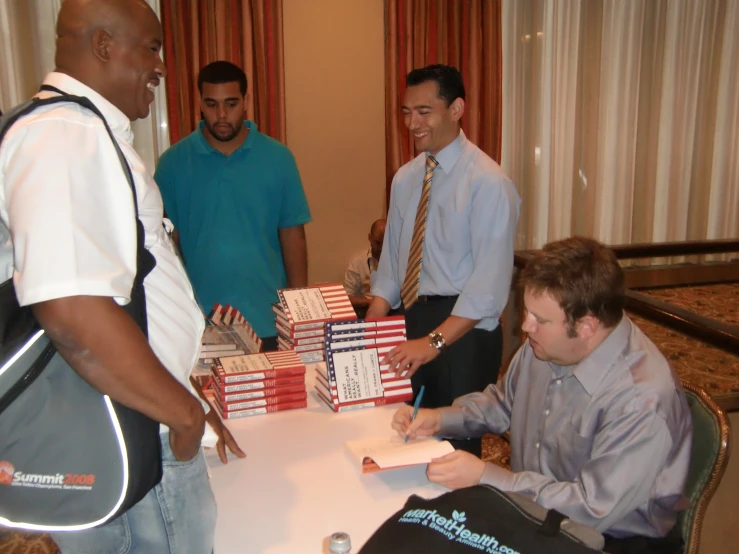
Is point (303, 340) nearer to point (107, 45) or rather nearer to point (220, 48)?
point (107, 45)

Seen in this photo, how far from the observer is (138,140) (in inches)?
180

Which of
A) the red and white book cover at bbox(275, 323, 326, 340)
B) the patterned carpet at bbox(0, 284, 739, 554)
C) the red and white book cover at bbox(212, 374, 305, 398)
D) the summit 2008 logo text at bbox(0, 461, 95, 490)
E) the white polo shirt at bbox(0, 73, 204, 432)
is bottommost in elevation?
the patterned carpet at bbox(0, 284, 739, 554)

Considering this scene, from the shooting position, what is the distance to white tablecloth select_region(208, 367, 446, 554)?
131 cm

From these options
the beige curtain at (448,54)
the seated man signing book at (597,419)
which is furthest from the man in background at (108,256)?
the beige curtain at (448,54)

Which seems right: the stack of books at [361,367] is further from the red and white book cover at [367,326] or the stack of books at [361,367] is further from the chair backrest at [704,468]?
the chair backrest at [704,468]

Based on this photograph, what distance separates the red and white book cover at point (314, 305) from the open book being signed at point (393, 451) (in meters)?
0.58

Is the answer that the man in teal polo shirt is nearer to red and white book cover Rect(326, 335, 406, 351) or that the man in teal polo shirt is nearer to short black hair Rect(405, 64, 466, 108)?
short black hair Rect(405, 64, 466, 108)

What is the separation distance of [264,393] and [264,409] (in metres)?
0.05

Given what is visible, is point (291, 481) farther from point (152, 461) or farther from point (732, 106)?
point (732, 106)

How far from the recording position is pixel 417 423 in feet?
5.53

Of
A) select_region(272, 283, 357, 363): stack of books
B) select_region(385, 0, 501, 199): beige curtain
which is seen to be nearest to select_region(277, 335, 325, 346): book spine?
select_region(272, 283, 357, 363): stack of books

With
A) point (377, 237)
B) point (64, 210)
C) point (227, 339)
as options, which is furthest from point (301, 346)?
point (377, 237)

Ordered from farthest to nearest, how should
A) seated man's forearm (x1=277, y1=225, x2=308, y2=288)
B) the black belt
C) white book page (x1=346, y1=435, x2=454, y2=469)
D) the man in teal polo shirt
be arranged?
1. seated man's forearm (x1=277, y1=225, x2=308, y2=288)
2. the man in teal polo shirt
3. the black belt
4. white book page (x1=346, y1=435, x2=454, y2=469)

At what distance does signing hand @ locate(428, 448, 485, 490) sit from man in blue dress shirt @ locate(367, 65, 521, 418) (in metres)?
0.74
